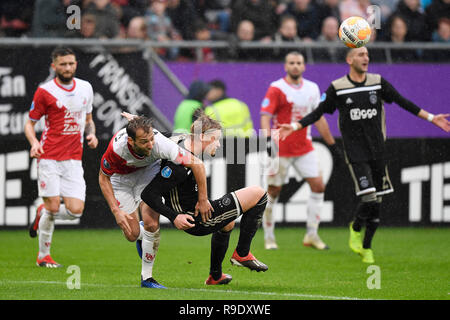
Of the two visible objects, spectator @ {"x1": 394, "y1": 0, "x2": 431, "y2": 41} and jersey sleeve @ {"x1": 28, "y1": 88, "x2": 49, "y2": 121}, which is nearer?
jersey sleeve @ {"x1": 28, "y1": 88, "x2": 49, "y2": 121}

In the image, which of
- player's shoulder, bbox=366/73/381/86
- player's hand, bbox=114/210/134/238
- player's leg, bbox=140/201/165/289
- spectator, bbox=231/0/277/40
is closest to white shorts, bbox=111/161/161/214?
player's leg, bbox=140/201/165/289

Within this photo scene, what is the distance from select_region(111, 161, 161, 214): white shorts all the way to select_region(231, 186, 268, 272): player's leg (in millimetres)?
1152

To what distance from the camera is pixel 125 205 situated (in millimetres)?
8484

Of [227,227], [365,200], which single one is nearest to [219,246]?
[227,227]

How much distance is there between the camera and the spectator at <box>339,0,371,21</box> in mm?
16359

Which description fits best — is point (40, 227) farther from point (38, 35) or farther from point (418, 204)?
point (418, 204)

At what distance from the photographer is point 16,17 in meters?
15.4

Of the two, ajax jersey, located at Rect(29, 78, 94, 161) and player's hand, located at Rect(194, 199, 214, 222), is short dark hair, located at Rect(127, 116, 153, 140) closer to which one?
player's hand, located at Rect(194, 199, 214, 222)

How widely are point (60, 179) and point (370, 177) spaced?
12.3ft

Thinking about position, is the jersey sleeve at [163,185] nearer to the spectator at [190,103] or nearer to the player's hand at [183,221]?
the player's hand at [183,221]

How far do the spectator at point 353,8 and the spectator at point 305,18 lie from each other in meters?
0.54

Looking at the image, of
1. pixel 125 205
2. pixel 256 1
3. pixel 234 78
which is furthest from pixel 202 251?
pixel 256 1

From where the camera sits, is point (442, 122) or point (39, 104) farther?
point (442, 122)

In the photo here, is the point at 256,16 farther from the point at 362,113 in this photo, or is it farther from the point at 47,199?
the point at 47,199
